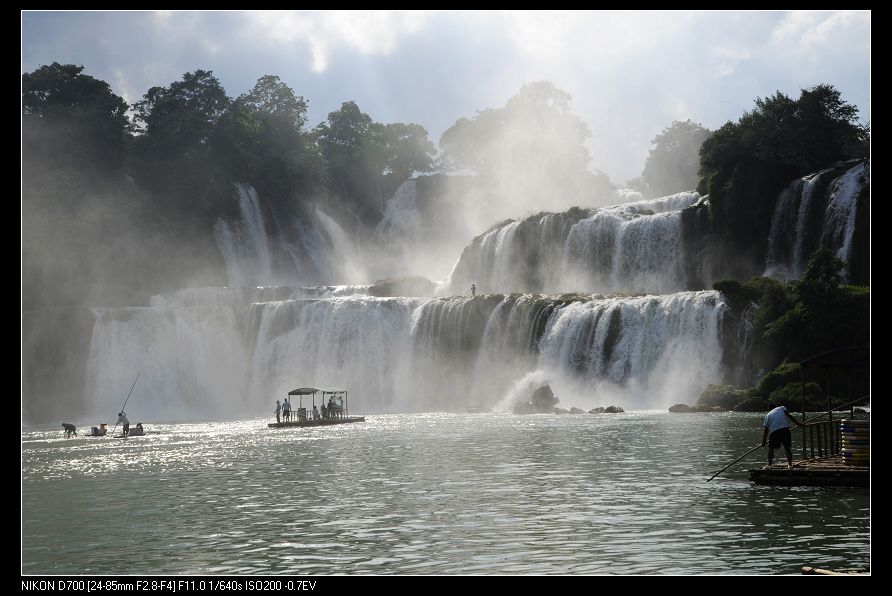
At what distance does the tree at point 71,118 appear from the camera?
7938 cm

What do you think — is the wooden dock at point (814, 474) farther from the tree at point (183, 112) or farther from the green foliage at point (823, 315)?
the tree at point (183, 112)

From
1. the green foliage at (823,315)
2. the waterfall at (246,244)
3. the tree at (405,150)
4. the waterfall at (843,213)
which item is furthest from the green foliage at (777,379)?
the tree at (405,150)

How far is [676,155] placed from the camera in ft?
415

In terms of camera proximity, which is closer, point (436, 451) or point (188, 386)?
point (436, 451)

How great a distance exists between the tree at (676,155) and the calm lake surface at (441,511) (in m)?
96.4

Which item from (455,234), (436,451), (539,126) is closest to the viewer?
(436,451)

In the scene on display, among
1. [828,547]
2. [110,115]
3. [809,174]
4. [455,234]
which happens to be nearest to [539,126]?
[455,234]

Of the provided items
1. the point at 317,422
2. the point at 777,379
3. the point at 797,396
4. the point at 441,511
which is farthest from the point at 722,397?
the point at 441,511

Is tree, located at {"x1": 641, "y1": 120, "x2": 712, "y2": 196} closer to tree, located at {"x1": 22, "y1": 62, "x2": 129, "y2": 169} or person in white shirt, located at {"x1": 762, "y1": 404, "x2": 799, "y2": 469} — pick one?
tree, located at {"x1": 22, "y1": 62, "x2": 129, "y2": 169}

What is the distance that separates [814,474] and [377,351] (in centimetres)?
4540

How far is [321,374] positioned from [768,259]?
2839cm
